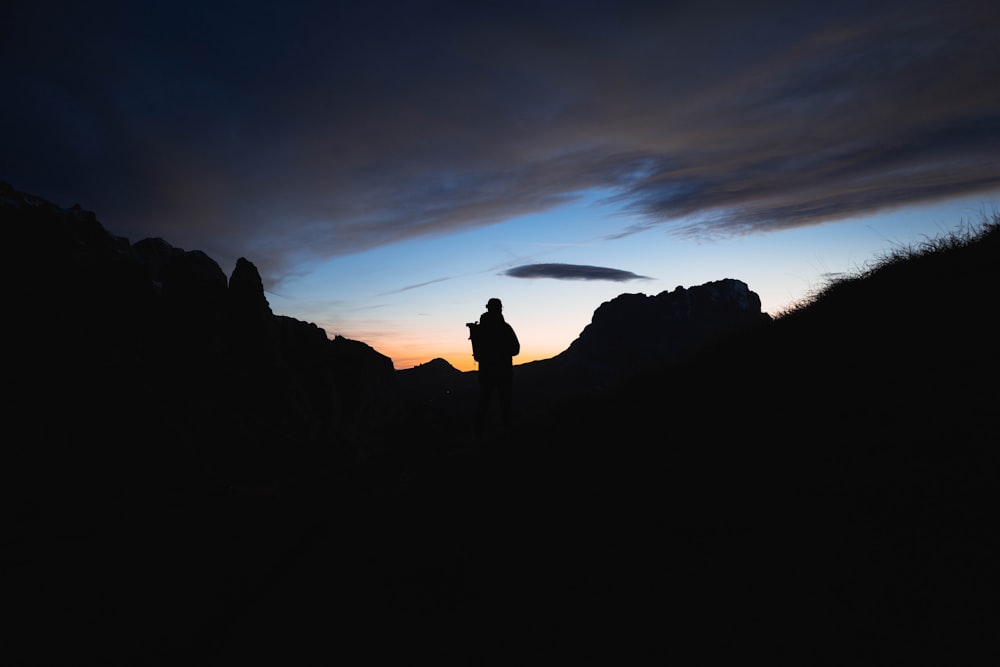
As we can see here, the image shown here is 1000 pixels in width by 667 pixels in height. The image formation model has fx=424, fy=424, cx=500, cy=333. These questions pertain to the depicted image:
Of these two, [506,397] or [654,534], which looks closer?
[654,534]

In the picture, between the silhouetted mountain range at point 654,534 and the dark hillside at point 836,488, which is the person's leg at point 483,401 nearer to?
the silhouetted mountain range at point 654,534

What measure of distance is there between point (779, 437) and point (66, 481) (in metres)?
69.2

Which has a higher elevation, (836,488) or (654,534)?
(836,488)

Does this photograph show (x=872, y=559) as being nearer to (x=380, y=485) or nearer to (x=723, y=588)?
(x=723, y=588)

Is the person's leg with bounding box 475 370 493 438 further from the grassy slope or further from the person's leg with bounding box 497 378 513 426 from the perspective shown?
the grassy slope

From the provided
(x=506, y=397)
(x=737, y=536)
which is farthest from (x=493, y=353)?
(x=737, y=536)

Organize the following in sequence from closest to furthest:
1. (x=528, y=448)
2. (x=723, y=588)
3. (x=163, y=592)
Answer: (x=723, y=588) → (x=163, y=592) → (x=528, y=448)

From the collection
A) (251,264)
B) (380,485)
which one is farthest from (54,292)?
(380,485)

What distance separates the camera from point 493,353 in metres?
12.1

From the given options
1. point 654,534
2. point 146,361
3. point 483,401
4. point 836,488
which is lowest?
point 654,534

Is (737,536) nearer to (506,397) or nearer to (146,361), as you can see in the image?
(506,397)

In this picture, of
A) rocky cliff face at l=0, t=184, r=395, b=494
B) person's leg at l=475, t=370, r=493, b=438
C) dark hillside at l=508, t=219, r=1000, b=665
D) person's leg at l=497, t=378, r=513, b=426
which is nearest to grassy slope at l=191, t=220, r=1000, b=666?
dark hillside at l=508, t=219, r=1000, b=665

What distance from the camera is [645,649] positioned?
2.90 meters

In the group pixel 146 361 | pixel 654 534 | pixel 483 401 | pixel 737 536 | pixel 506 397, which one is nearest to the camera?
pixel 737 536
